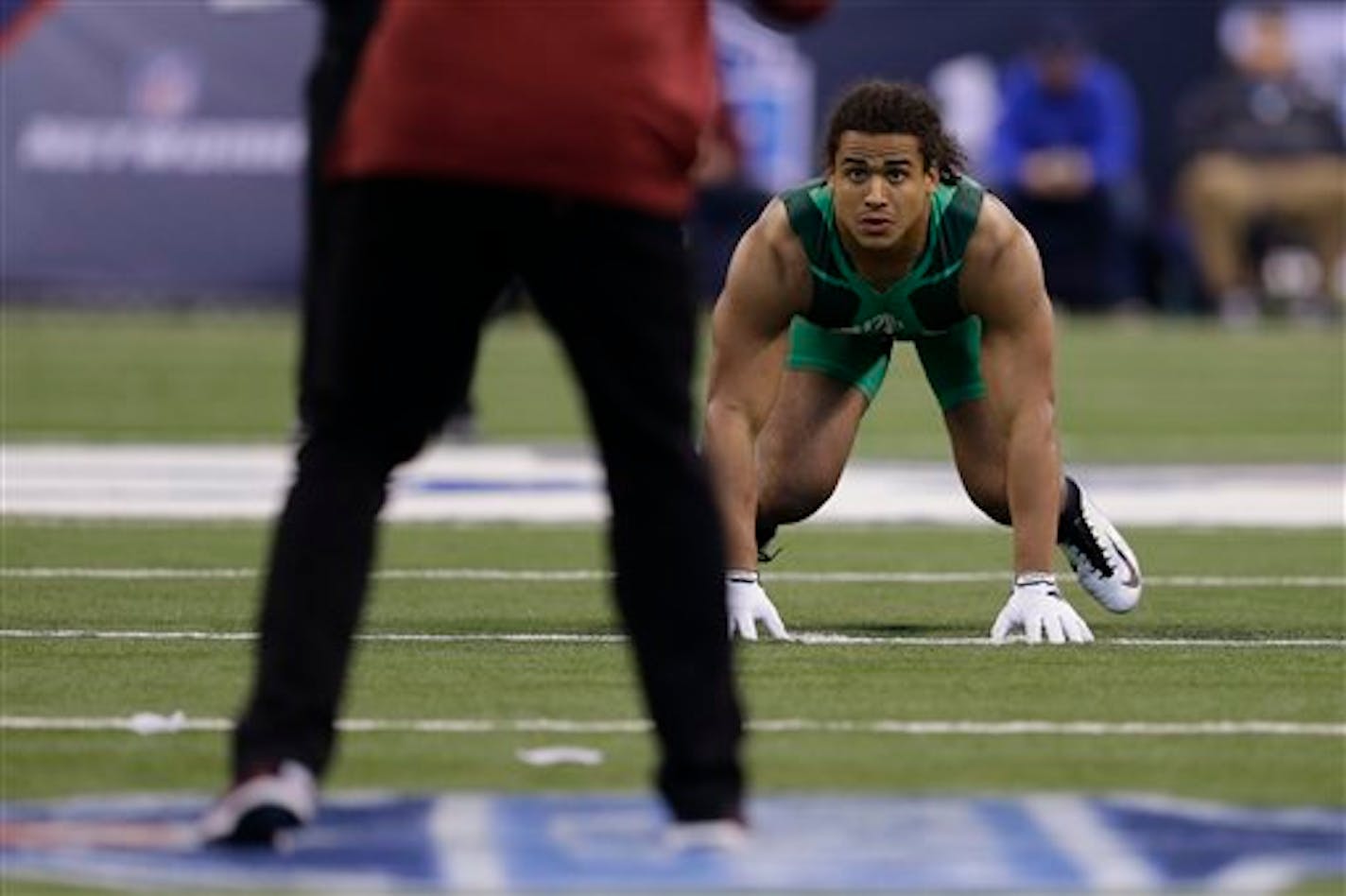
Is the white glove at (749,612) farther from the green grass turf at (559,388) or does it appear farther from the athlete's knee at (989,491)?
the green grass turf at (559,388)

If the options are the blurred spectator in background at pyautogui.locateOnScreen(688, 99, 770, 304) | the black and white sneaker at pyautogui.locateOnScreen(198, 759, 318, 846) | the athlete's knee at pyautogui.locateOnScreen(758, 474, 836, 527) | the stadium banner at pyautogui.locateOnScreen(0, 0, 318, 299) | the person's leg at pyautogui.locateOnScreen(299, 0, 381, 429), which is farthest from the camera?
the blurred spectator in background at pyautogui.locateOnScreen(688, 99, 770, 304)

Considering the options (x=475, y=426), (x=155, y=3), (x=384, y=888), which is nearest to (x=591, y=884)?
(x=384, y=888)

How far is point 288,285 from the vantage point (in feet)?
91.0

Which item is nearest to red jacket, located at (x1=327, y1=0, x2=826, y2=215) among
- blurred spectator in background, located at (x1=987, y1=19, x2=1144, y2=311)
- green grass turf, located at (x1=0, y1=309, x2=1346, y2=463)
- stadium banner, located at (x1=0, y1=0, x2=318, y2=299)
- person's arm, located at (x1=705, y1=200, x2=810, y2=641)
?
person's arm, located at (x1=705, y1=200, x2=810, y2=641)

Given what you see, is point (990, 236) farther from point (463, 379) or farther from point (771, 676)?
point (463, 379)

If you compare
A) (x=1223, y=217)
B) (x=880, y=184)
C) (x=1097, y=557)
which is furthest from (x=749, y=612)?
(x=1223, y=217)

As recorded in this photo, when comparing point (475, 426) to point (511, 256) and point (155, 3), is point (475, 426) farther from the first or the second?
point (511, 256)

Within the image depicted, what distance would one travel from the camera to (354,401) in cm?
627

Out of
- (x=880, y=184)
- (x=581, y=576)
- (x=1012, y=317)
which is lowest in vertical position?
(x=581, y=576)

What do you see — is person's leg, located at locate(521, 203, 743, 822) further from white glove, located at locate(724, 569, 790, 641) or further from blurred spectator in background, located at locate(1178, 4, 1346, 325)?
blurred spectator in background, located at locate(1178, 4, 1346, 325)

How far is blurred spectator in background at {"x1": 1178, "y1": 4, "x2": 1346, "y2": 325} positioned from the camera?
28.6 m

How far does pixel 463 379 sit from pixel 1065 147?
22034mm

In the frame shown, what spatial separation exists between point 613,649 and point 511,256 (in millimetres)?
2692

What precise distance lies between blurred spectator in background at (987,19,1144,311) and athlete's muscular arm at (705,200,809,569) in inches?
725
